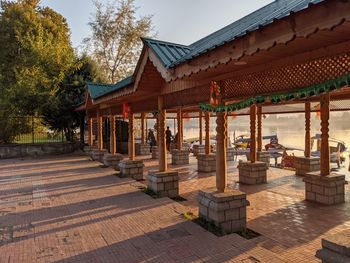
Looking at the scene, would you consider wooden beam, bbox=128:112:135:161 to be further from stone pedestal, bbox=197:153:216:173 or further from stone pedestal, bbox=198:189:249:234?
stone pedestal, bbox=198:189:249:234

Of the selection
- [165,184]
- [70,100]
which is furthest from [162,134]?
[70,100]

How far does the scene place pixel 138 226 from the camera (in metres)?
6.04

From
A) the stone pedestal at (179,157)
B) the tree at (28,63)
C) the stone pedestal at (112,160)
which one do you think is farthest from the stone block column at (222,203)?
the tree at (28,63)

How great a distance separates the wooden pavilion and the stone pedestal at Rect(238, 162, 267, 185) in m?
0.04

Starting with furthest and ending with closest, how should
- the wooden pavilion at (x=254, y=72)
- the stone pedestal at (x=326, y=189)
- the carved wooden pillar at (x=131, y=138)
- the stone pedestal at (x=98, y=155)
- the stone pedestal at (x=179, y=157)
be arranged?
the stone pedestal at (x=98, y=155) < the stone pedestal at (x=179, y=157) < the carved wooden pillar at (x=131, y=138) < the stone pedestal at (x=326, y=189) < the wooden pavilion at (x=254, y=72)

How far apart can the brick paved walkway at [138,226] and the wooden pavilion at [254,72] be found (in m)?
0.66

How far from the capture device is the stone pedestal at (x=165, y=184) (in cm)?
841

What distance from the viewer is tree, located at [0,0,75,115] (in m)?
18.8

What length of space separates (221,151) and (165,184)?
9.48 ft

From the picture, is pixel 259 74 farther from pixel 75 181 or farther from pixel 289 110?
pixel 289 110

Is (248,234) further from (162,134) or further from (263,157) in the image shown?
(263,157)

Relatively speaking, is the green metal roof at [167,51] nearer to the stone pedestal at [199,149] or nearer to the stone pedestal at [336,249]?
the stone pedestal at [336,249]

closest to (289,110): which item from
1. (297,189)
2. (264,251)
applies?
(297,189)

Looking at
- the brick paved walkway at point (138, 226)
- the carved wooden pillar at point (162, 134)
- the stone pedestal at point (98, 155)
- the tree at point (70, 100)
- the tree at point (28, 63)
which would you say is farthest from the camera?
the tree at point (70, 100)
